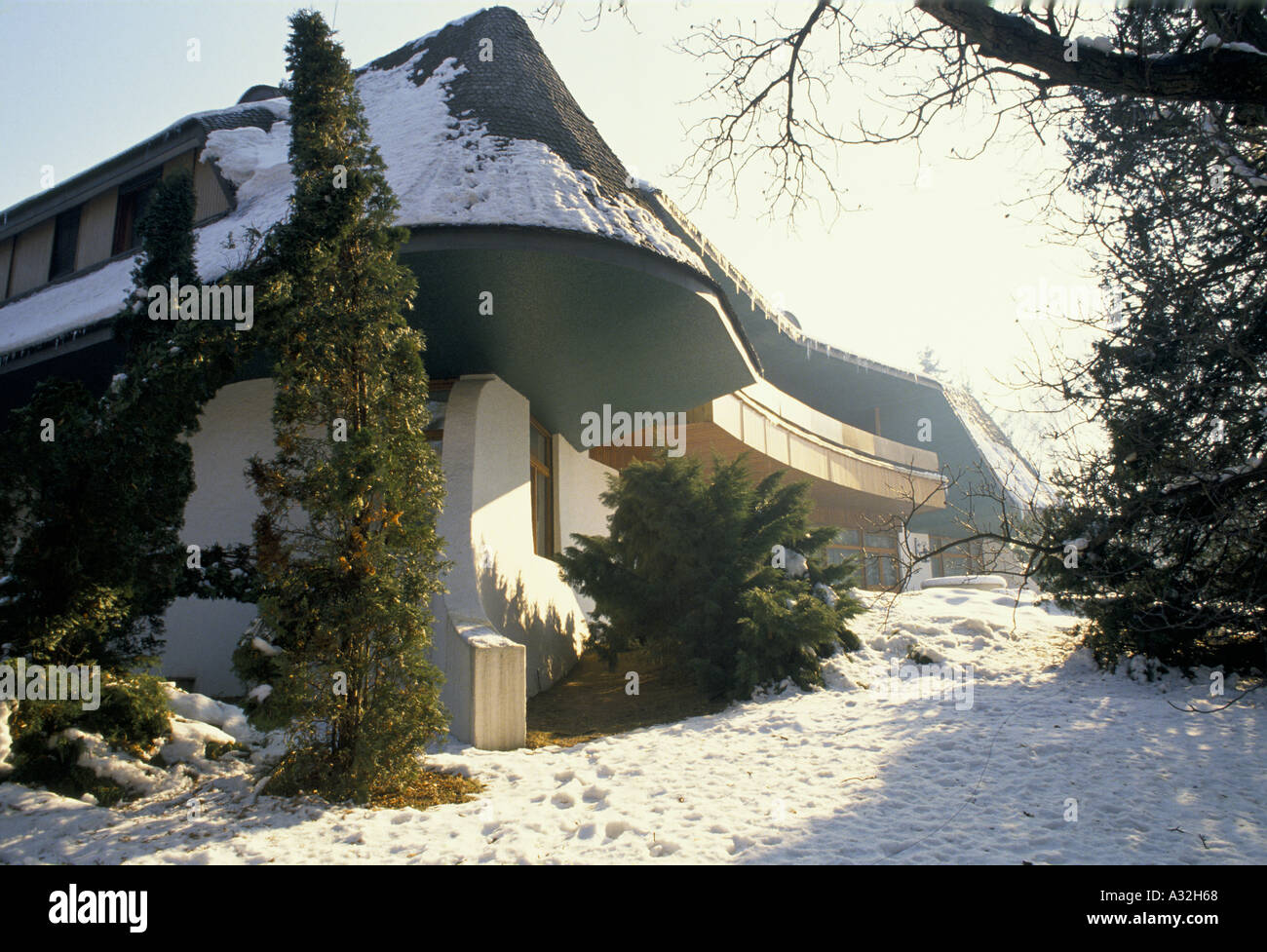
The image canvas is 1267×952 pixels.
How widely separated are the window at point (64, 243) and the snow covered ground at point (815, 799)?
9772 millimetres

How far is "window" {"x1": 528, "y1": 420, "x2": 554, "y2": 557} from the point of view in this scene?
11555mm

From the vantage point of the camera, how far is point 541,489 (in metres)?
12.2

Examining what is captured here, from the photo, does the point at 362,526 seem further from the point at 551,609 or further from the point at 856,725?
the point at 551,609

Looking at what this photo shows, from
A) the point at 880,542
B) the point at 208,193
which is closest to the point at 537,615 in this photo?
the point at 208,193

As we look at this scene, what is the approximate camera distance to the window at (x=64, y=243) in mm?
12828

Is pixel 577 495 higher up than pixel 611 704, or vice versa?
pixel 577 495

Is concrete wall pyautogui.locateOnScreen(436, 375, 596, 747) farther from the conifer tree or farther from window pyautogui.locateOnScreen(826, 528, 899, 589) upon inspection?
window pyautogui.locateOnScreen(826, 528, 899, 589)

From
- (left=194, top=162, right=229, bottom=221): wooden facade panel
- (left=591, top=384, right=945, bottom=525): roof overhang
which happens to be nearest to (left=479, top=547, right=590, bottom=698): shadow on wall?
(left=591, top=384, right=945, bottom=525): roof overhang

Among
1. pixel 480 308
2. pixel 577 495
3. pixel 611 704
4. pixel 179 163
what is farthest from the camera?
pixel 577 495

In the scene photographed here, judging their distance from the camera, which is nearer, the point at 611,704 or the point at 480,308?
the point at 480,308

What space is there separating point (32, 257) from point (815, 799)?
48.8 feet

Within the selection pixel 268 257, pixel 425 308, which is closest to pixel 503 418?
pixel 425 308

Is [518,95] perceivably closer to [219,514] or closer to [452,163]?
[452,163]

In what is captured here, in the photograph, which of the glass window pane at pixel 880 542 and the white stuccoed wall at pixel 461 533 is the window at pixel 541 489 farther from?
the glass window pane at pixel 880 542
